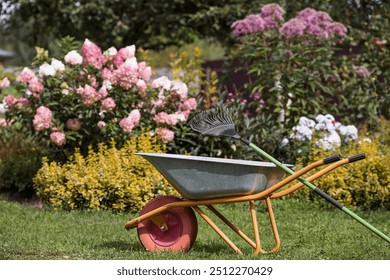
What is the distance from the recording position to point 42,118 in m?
7.45

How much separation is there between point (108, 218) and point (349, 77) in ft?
13.5

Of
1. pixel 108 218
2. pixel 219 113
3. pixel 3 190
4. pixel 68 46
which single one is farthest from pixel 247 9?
pixel 219 113

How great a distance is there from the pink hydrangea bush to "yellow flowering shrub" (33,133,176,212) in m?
0.29

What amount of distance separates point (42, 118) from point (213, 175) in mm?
2830

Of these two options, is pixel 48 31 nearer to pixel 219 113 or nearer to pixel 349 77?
pixel 349 77

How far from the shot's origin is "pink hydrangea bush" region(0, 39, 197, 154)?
24.9ft

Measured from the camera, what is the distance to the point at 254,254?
17.0ft

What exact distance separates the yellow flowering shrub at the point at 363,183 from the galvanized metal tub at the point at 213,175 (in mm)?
2572

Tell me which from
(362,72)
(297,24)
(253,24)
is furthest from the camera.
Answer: (362,72)

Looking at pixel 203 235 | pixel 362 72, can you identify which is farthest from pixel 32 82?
pixel 362 72

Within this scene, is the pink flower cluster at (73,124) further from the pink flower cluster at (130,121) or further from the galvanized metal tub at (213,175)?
the galvanized metal tub at (213,175)

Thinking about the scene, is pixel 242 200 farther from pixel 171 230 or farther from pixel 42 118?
pixel 42 118

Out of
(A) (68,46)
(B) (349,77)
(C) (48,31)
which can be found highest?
(A) (68,46)

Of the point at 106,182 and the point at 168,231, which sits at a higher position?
the point at 168,231
